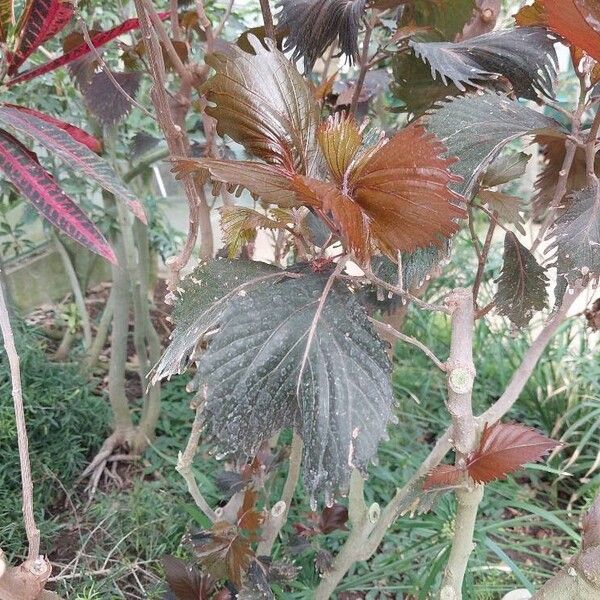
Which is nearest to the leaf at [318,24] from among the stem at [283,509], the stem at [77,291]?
the stem at [283,509]

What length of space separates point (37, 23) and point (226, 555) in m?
0.70

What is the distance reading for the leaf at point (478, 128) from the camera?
54cm

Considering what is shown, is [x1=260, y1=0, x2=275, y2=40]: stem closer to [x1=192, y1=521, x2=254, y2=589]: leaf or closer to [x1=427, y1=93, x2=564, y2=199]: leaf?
[x1=427, y1=93, x2=564, y2=199]: leaf

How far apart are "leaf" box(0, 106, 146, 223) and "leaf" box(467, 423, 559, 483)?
385 mm

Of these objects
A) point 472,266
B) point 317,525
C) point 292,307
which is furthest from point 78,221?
point 472,266

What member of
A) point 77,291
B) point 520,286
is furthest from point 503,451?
point 77,291

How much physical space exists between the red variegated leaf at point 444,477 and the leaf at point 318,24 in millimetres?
445

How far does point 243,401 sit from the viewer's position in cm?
46

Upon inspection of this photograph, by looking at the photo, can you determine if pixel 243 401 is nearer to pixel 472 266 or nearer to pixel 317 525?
pixel 317 525

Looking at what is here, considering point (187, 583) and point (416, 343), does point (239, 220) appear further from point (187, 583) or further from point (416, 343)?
point (187, 583)

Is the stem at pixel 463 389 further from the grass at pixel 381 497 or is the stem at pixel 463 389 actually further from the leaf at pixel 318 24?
the grass at pixel 381 497

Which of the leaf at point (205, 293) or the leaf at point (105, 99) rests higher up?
the leaf at point (105, 99)

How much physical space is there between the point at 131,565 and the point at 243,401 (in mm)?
829

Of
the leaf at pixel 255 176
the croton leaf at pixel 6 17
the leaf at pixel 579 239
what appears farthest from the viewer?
the croton leaf at pixel 6 17
